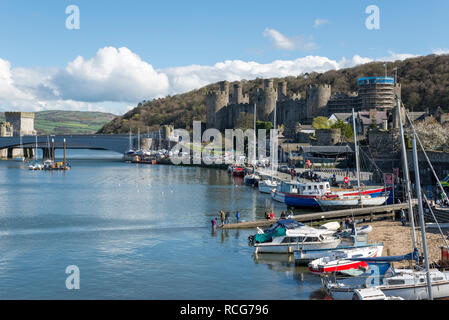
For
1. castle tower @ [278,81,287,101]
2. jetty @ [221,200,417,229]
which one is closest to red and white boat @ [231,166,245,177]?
jetty @ [221,200,417,229]

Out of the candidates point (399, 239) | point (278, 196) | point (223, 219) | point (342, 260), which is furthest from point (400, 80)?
point (342, 260)

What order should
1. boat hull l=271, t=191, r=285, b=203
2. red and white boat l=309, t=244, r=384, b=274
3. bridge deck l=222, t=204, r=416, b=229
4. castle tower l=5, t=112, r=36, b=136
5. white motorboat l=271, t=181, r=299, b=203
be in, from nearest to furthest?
1. red and white boat l=309, t=244, r=384, b=274
2. bridge deck l=222, t=204, r=416, b=229
3. white motorboat l=271, t=181, r=299, b=203
4. boat hull l=271, t=191, r=285, b=203
5. castle tower l=5, t=112, r=36, b=136


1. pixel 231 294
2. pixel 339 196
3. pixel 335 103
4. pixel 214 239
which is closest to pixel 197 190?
pixel 339 196

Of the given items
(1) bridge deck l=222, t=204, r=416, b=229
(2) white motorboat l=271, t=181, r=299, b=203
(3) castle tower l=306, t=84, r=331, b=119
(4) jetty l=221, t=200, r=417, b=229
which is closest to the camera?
(1) bridge deck l=222, t=204, r=416, b=229

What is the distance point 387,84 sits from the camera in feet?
319

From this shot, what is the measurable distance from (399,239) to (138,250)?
13.7 meters

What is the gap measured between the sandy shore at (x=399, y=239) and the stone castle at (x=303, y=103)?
47556 millimetres

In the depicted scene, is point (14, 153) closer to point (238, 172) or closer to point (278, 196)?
point (238, 172)

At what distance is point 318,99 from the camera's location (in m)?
103

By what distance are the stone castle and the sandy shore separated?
47556 millimetres

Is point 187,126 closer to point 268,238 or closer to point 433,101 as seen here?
point 433,101

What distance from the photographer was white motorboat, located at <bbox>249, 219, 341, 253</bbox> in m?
27.2

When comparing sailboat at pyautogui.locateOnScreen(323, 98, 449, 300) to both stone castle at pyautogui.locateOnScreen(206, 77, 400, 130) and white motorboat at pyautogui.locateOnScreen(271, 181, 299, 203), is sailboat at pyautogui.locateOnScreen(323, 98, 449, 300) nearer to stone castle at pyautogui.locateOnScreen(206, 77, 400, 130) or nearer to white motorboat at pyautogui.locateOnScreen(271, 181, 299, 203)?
white motorboat at pyautogui.locateOnScreen(271, 181, 299, 203)

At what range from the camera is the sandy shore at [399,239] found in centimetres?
2564
